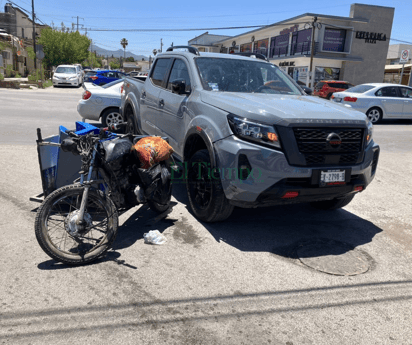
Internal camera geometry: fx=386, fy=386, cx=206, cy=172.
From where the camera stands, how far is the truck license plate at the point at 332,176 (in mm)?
3922

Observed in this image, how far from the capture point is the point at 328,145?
12.9 ft

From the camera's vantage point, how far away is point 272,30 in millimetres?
46188

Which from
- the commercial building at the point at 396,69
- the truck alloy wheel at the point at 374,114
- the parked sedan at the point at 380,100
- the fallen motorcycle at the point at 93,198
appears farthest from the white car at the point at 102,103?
the commercial building at the point at 396,69

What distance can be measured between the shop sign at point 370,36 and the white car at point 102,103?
34.9 metres

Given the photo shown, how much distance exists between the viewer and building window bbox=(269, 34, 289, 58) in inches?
1688

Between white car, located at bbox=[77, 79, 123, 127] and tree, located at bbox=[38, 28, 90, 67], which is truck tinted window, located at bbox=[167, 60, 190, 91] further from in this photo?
tree, located at bbox=[38, 28, 90, 67]

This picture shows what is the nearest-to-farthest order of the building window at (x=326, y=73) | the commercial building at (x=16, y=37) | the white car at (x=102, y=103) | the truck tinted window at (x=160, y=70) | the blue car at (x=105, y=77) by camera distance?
the truck tinted window at (x=160, y=70), the white car at (x=102, y=103), the blue car at (x=105, y=77), the building window at (x=326, y=73), the commercial building at (x=16, y=37)

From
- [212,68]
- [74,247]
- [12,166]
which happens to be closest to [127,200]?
[74,247]

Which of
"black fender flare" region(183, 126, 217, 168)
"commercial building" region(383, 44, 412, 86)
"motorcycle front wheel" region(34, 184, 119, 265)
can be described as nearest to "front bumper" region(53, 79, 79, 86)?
"commercial building" region(383, 44, 412, 86)

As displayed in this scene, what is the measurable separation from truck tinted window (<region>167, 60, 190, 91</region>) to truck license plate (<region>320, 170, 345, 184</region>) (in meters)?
2.15

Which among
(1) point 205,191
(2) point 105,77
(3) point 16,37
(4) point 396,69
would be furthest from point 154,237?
(3) point 16,37

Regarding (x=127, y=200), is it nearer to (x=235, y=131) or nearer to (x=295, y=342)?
(x=235, y=131)

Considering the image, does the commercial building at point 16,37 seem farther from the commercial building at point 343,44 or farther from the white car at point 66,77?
the commercial building at point 343,44

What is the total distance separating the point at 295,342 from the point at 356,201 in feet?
12.4
